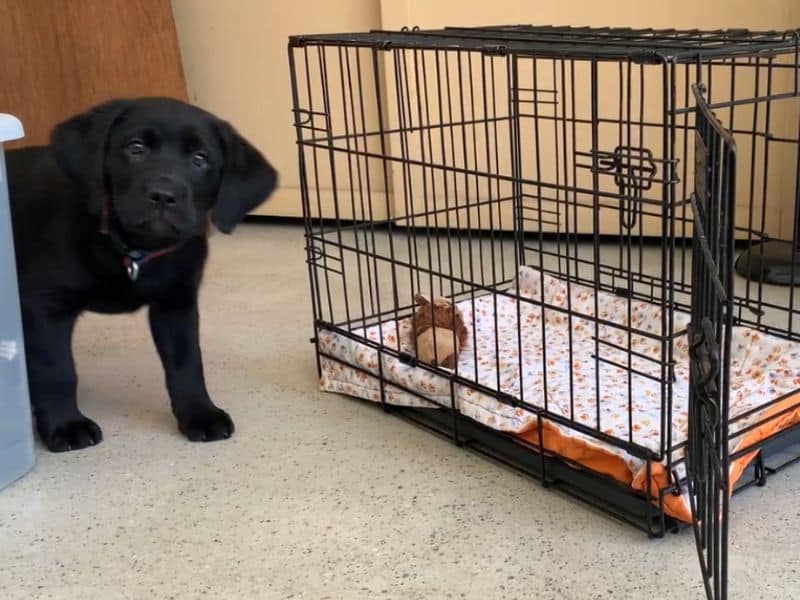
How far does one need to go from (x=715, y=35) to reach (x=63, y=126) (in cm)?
103

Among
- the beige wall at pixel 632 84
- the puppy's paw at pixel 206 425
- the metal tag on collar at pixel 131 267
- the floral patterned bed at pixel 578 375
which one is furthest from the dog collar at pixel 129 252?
the beige wall at pixel 632 84

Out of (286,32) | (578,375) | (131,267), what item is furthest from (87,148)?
(286,32)

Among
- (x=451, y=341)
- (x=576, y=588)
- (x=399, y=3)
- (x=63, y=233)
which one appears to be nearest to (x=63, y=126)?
(x=63, y=233)

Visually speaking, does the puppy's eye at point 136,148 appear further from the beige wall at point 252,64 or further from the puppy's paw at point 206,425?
the beige wall at point 252,64

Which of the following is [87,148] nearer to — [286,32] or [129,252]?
[129,252]

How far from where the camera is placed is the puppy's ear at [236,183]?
1559 mm

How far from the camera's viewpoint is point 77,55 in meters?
2.97

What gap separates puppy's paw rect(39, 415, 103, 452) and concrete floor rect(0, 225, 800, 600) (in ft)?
0.06

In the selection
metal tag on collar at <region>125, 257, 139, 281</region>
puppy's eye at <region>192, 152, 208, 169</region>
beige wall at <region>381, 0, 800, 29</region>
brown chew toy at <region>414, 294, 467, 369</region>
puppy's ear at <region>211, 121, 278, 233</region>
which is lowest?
brown chew toy at <region>414, 294, 467, 369</region>

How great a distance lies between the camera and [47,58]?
2.97m

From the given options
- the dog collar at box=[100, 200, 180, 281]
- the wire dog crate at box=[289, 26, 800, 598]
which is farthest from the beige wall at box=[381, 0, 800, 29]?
the dog collar at box=[100, 200, 180, 281]

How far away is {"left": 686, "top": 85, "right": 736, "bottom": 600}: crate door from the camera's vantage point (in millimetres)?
961

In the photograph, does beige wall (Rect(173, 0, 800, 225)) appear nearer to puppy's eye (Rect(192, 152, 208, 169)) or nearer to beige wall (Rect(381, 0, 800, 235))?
beige wall (Rect(381, 0, 800, 235))

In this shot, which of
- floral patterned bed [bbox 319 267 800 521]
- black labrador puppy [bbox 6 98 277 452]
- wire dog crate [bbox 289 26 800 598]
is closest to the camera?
wire dog crate [bbox 289 26 800 598]
